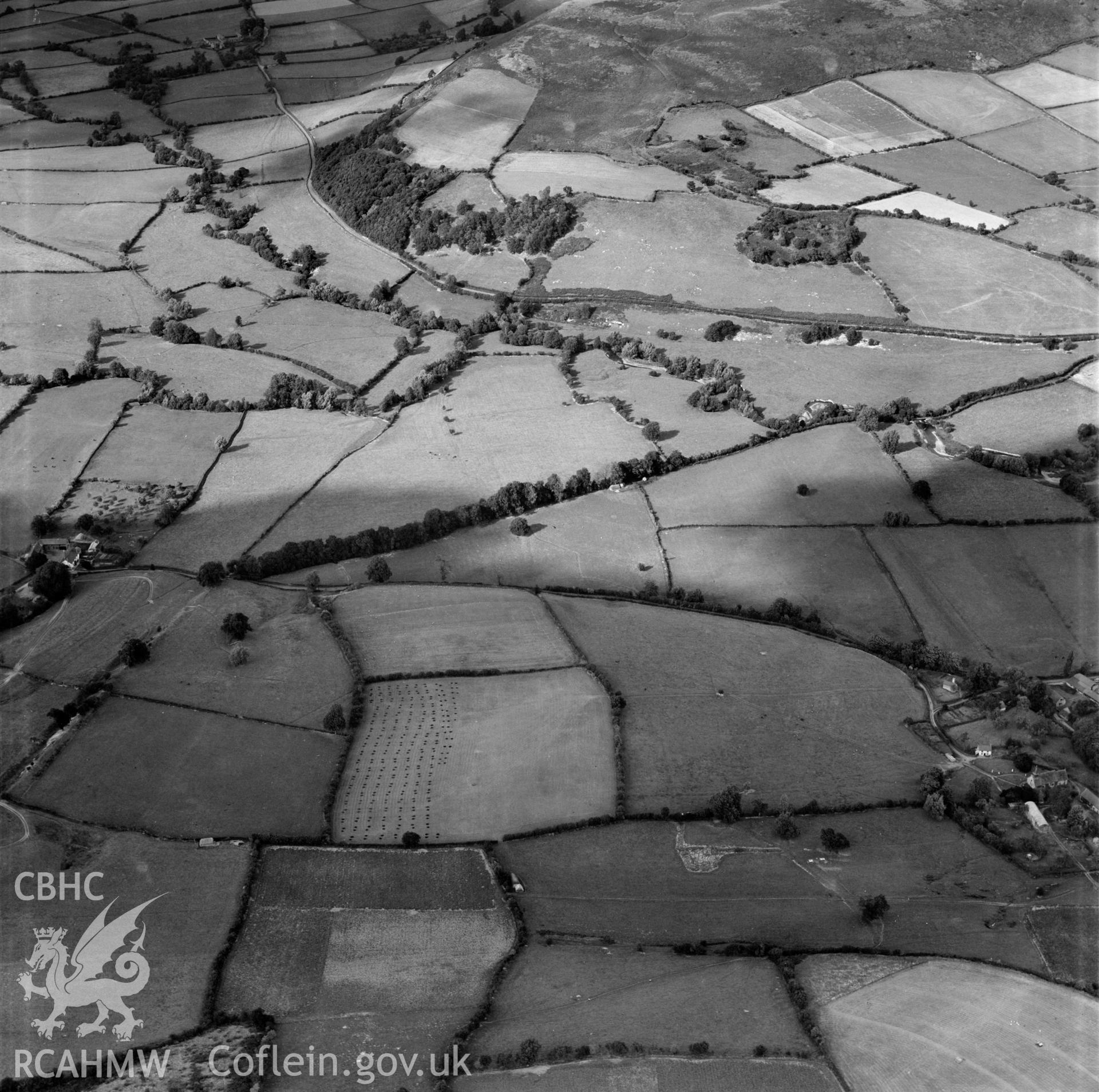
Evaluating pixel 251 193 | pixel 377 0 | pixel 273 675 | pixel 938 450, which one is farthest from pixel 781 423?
pixel 377 0

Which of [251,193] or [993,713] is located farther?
[251,193]

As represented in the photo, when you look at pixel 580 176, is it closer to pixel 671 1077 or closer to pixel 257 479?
pixel 257 479

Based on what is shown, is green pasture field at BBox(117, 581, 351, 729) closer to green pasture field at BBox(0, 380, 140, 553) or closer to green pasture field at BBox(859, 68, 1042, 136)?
green pasture field at BBox(0, 380, 140, 553)

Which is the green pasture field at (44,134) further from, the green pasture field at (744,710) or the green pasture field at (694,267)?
the green pasture field at (744,710)

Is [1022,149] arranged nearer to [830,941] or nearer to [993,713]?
[993,713]

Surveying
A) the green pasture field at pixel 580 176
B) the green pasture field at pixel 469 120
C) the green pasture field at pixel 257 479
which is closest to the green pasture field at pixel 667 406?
the green pasture field at pixel 257 479
